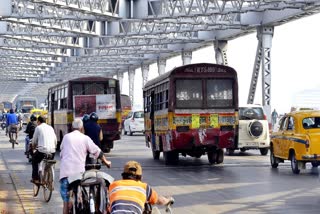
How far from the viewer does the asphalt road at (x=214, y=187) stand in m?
Result: 14.3

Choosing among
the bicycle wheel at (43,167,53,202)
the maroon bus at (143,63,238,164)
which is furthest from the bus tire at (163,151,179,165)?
the bicycle wheel at (43,167,53,202)

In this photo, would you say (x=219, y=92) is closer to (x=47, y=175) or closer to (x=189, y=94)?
(x=189, y=94)

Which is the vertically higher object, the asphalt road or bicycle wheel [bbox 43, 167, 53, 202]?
bicycle wheel [bbox 43, 167, 53, 202]

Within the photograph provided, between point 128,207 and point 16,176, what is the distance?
1412 centimetres

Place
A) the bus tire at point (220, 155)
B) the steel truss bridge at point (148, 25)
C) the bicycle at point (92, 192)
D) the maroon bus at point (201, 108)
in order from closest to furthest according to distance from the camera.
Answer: the bicycle at point (92, 192)
the maroon bus at point (201, 108)
the bus tire at point (220, 155)
the steel truss bridge at point (148, 25)

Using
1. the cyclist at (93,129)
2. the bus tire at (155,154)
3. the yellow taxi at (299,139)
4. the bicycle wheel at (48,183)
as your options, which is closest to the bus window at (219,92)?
the yellow taxi at (299,139)

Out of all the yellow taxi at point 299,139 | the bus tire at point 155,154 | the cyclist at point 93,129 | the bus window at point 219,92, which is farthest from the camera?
the bus tire at point 155,154

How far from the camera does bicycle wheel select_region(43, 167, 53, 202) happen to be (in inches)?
602

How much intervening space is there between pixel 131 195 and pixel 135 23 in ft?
151

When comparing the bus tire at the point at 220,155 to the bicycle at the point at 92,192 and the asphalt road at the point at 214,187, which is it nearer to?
the asphalt road at the point at 214,187

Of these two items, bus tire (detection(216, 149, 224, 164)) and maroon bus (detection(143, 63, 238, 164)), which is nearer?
maroon bus (detection(143, 63, 238, 164))

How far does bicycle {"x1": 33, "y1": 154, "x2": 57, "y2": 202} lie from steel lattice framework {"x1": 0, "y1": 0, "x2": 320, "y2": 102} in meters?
20.8

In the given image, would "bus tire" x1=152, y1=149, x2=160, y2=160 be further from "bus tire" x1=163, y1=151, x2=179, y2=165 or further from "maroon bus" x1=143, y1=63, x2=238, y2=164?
"maroon bus" x1=143, y1=63, x2=238, y2=164

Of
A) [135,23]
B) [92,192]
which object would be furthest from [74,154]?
[135,23]
